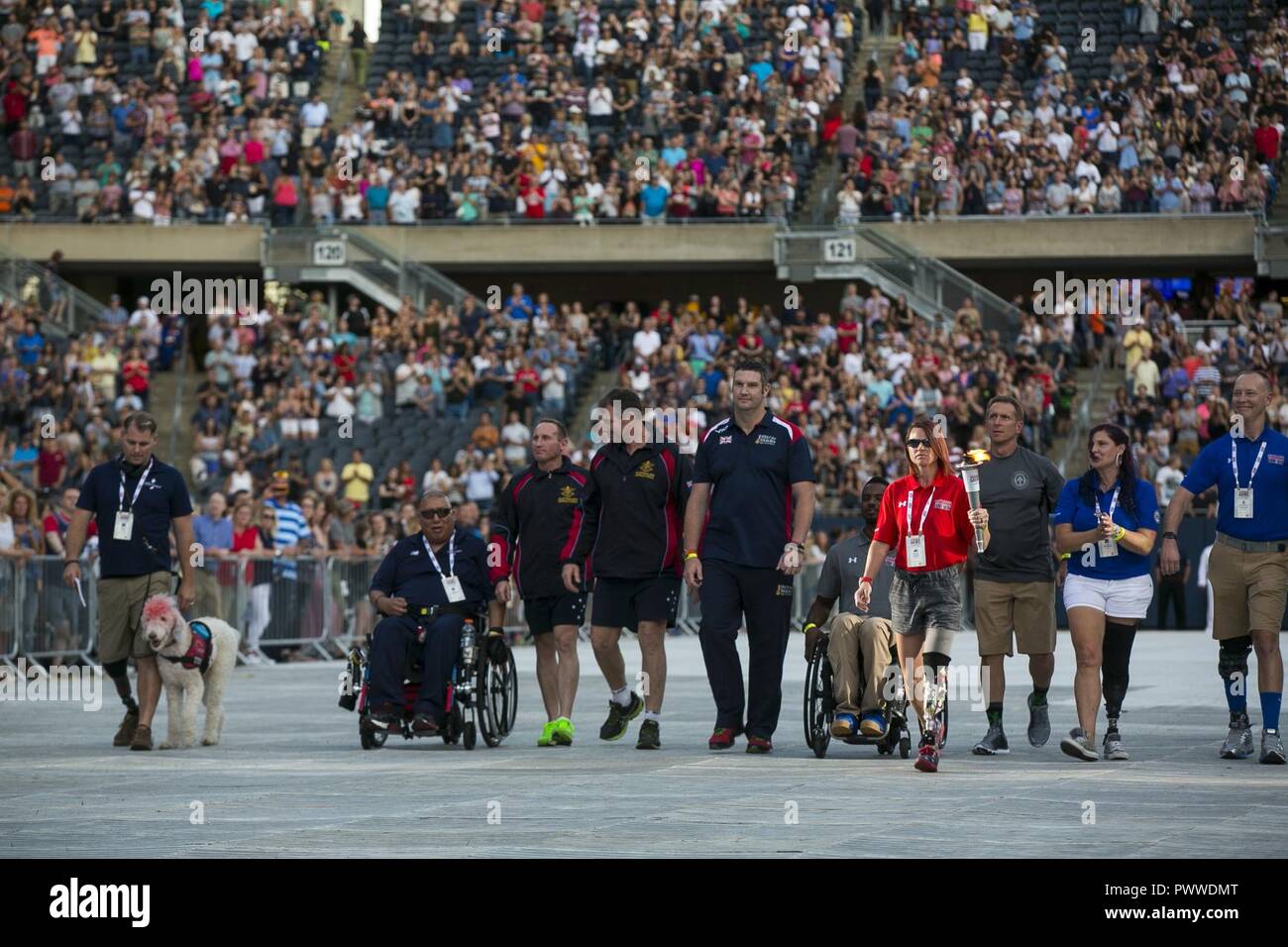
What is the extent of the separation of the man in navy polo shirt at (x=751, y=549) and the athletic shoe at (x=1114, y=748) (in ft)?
5.83

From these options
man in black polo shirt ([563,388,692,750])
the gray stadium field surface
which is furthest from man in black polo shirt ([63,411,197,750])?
man in black polo shirt ([563,388,692,750])

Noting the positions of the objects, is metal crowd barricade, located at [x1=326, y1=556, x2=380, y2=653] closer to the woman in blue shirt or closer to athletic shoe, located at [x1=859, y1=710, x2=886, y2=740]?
athletic shoe, located at [x1=859, y1=710, x2=886, y2=740]

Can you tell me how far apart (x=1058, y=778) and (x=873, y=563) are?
1.61m

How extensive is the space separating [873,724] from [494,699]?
2437 millimetres

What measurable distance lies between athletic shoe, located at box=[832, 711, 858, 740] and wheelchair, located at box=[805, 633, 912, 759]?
4 centimetres

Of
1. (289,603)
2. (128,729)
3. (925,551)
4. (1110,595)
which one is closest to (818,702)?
(925,551)

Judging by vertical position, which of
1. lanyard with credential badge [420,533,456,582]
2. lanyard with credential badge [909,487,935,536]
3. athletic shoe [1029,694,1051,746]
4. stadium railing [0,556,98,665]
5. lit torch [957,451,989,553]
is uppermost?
lit torch [957,451,989,553]

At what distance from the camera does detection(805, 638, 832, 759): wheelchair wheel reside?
12.0m

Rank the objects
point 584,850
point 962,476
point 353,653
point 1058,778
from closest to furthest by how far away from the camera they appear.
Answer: point 584,850 → point 1058,778 → point 962,476 → point 353,653

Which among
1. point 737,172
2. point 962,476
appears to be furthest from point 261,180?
point 962,476

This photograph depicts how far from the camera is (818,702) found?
12.1 metres

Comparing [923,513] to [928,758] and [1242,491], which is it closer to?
[928,758]
